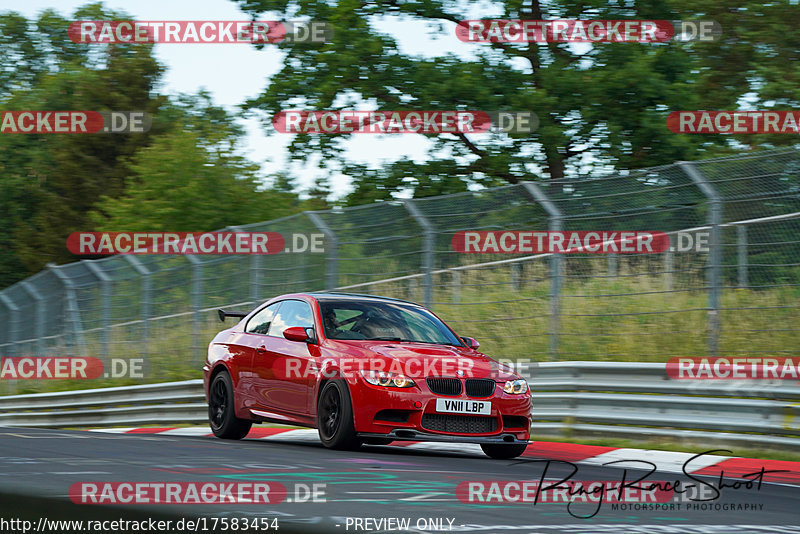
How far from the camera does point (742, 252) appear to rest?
428 inches

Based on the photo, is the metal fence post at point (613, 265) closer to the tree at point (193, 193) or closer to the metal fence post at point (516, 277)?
the metal fence post at point (516, 277)

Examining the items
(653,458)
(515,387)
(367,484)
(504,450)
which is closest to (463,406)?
(515,387)

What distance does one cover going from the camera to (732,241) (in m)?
10.9

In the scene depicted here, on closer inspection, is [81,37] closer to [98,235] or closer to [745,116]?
[98,235]

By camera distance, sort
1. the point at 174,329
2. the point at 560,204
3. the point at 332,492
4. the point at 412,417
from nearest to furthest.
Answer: the point at 332,492, the point at 412,417, the point at 560,204, the point at 174,329

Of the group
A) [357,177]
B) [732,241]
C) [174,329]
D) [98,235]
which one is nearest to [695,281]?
[732,241]

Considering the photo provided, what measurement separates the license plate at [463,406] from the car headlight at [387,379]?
30cm

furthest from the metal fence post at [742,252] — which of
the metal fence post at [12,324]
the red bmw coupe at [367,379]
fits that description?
the metal fence post at [12,324]

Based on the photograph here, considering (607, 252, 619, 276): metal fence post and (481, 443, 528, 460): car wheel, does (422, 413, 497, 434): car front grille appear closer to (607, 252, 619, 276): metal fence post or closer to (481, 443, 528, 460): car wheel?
(481, 443, 528, 460): car wheel

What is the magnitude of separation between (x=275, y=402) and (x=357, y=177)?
15.9m

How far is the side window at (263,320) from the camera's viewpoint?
438 inches

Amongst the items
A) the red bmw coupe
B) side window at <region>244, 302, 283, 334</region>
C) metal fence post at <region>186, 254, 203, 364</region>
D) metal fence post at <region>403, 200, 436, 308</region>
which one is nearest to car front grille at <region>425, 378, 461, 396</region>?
the red bmw coupe

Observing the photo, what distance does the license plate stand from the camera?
9.09 metres

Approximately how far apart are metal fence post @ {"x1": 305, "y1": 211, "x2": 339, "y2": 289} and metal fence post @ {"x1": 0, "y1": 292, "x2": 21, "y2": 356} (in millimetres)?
12080
